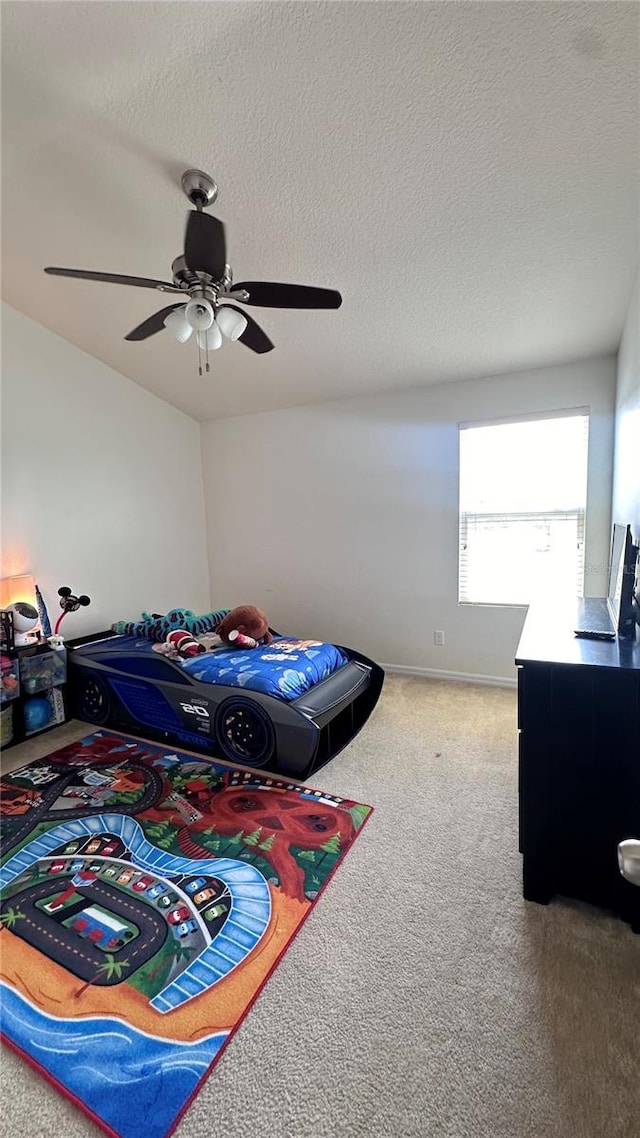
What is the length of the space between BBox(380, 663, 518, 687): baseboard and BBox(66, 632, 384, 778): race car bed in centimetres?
98

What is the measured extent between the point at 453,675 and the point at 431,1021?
2.64 metres

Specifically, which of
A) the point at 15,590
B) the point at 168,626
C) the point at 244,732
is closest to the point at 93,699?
the point at 168,626

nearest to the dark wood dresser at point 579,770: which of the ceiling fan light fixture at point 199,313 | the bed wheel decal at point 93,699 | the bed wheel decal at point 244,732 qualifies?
the bed wheel decal at point 244,732

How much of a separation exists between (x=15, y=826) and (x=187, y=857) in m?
0.88

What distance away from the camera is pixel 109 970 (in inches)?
54.7

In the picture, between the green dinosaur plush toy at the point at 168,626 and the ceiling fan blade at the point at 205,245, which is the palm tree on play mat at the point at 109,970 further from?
the ceiling fan blade at the point at 205,245

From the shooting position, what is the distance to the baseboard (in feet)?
11.6

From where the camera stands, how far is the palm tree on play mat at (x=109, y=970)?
1.36 meters

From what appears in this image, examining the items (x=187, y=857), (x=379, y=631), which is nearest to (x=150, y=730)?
(x=187, y=857)

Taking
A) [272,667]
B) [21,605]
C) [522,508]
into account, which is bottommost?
[272,667]

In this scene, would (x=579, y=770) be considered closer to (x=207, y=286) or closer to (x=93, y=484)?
(x=207, y=286)

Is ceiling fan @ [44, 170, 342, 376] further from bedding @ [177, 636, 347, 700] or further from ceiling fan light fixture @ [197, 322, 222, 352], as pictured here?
bedding @ [177, 636, 347, 700]

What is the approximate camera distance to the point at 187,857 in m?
1.84

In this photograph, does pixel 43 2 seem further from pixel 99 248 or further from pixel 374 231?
pixel 374 231
